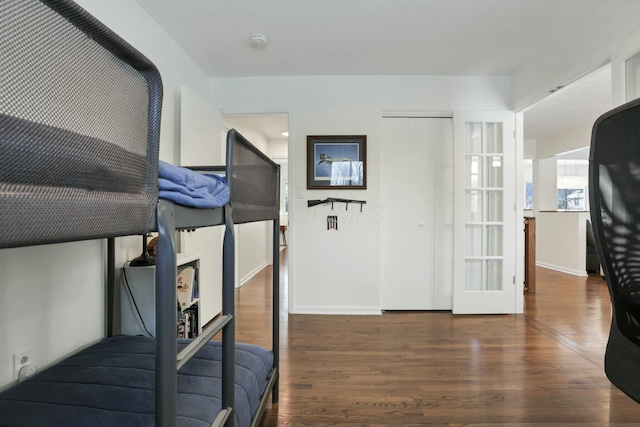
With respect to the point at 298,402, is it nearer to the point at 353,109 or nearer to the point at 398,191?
the point at 398,191

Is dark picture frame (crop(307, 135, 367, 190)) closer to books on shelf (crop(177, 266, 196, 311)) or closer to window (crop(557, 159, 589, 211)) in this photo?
books on shelf (crop(177, 266, 196, 311))

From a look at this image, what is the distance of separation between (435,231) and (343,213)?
971 millimetres

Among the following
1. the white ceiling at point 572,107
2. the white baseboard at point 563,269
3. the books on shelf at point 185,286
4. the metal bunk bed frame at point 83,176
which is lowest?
the white baseboard at point 563,269

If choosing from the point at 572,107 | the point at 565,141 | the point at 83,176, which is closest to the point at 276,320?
the point at 83,176

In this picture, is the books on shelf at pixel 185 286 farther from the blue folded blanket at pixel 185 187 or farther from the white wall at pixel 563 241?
the white wall at pixel 563 241

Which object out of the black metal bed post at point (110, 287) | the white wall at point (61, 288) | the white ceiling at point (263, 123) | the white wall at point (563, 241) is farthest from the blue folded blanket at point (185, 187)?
the white wall at point (563, 241)

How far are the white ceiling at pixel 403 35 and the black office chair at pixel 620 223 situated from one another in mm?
1702

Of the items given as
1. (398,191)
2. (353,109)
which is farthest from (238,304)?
(353,109)

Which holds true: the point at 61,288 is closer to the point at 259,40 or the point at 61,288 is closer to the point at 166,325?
the point at 166,325

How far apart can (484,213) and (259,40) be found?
262 cm

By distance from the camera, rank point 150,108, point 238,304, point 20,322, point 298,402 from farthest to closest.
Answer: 1. point 238,304
2. point 298,402
3. point 20,322
4. point 150,108

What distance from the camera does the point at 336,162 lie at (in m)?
3.28

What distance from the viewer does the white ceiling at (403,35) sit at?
2.13 m

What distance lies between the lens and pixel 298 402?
1740 millimetres
